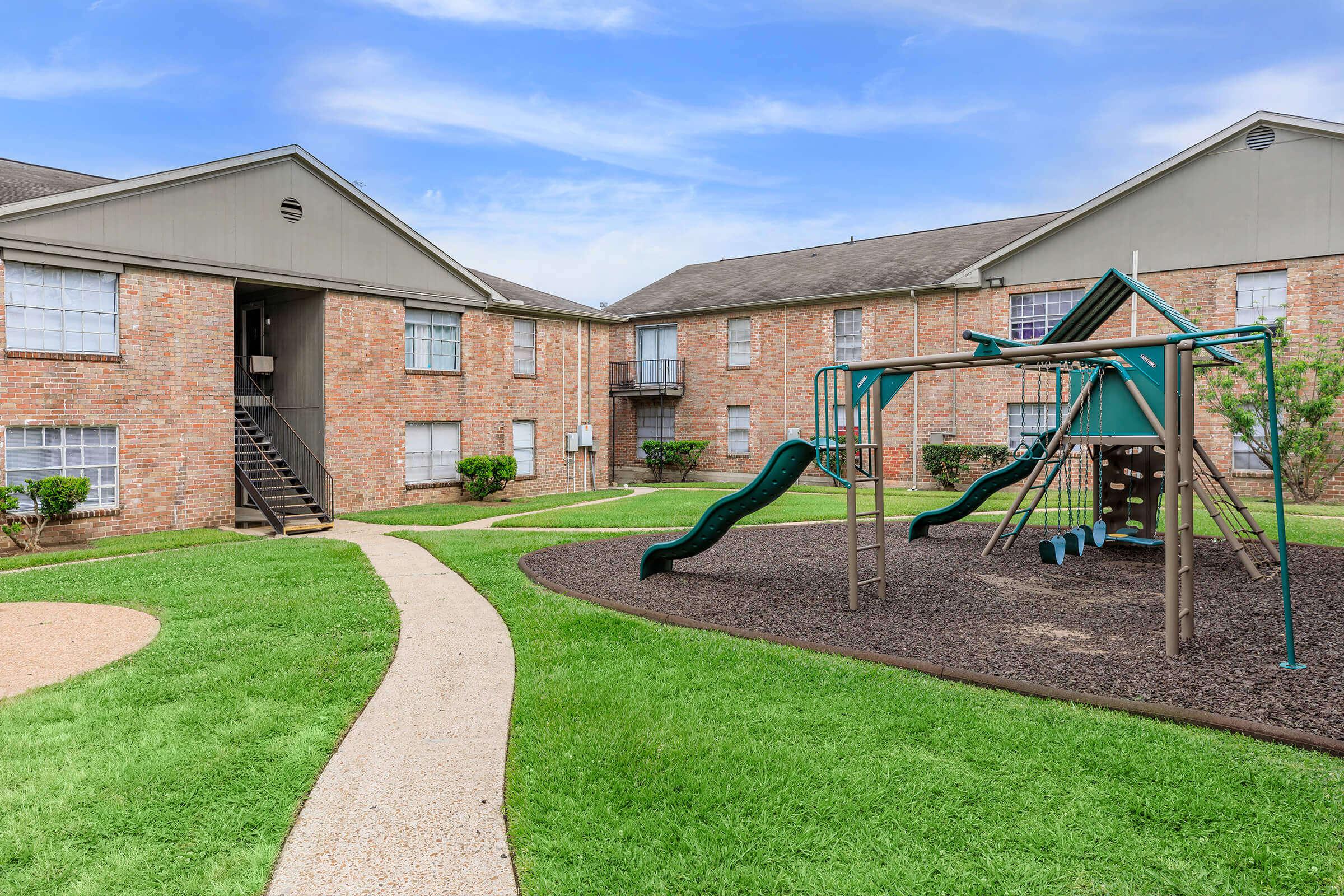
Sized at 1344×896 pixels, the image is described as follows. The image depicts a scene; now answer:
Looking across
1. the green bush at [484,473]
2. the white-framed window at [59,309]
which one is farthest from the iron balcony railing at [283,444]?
the green bush at [484,473]

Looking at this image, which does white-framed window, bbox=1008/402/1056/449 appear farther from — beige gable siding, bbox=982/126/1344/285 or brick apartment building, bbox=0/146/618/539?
brick apartment building, bbox=0/146/618/539

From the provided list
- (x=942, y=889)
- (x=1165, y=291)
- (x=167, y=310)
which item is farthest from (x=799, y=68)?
(x=942, y=889)

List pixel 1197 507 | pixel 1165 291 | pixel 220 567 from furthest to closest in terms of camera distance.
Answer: pixel 1165 291, pixel 1197 507, pixel 220 567

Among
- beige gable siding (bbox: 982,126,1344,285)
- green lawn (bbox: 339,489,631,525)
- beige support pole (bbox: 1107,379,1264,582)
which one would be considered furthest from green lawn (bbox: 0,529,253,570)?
beige gable siding (bbox: 982,126,1344,285)

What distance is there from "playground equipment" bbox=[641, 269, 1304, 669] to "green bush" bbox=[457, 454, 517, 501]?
9545 millimetres

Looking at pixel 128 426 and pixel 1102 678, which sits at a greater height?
pixel 128 426

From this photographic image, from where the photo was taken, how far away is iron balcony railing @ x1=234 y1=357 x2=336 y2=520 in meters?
16.9

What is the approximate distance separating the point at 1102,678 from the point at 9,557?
46.7 feet

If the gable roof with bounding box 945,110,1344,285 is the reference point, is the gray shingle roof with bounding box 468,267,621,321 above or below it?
below

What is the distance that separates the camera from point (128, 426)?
14.2 meters

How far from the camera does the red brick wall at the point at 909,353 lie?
18734 millimetres

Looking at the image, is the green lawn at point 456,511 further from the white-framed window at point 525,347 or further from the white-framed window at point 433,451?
the white-framed window at point 525,347

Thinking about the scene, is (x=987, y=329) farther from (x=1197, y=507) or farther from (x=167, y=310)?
(x=167, y=310)

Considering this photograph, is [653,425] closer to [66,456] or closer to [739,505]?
[66,456]
